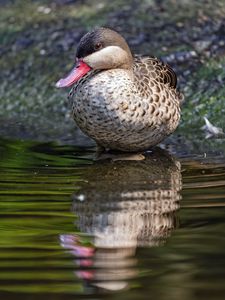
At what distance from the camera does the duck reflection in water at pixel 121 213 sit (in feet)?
17.7

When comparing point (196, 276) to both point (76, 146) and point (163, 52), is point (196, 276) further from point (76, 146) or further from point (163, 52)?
point (163, 52)

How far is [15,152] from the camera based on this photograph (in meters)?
9.37

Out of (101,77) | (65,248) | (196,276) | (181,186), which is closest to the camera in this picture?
(196,276)

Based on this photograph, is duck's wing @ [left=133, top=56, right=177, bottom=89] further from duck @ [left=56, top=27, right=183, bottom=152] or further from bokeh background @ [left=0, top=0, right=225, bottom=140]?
bokeh background @ [left=0, top=0, right=225, bottom=140]

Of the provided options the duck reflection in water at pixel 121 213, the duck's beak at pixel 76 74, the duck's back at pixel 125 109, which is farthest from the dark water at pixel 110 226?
the duck's beak at pixel 76 74

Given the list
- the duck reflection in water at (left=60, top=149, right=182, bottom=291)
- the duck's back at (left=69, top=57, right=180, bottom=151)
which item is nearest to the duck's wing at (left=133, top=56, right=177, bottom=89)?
the duck's back at (left=69, top=57, right=180, bottom=151)

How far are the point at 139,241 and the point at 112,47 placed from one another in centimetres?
319

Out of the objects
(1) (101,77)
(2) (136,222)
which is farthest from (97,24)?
(2) (136,222)

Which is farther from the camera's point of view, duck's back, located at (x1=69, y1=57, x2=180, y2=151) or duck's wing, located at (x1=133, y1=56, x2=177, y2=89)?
duck's wing, located at (x1=133, y1=56, x2=177, y2=89)

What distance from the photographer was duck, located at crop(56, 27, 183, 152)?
8672mm

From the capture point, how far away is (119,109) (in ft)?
28.4

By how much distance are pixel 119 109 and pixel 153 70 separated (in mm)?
707

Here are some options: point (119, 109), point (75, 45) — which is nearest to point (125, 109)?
point (119, 109)

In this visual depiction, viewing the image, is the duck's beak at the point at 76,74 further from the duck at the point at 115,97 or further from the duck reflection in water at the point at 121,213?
the duck reflection in water at the point at 121,213
